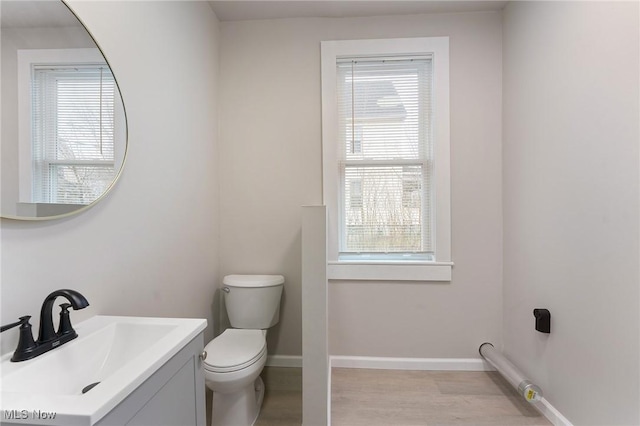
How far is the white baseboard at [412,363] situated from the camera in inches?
87.4

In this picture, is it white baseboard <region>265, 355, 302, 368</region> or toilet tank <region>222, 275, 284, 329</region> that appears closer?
toilet tank <region>222, 275, 284, 329</region>

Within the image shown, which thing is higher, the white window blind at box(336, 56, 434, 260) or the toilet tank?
the white window blind at box(336, 56, 434, 260)

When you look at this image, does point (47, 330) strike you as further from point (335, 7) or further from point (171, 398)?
point (335, 7)

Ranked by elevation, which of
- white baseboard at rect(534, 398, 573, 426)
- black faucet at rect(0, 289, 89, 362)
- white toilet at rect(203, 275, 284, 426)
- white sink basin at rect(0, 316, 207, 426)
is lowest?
white baseboard at rect(534, 398, 573, 426)

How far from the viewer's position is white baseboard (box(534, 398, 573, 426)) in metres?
1.61

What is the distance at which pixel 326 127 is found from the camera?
7.39ft

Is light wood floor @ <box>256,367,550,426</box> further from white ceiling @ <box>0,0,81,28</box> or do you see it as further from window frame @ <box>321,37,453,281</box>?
white ceiling @ <box>0,0,81,28</box>

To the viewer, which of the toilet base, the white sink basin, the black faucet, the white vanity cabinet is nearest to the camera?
the white sink basin

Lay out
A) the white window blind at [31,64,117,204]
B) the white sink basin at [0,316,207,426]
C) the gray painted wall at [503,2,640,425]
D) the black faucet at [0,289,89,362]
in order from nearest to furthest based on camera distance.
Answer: the white sink basin at [0,316,207,426] → the black faucet at [0,289,89,362] → the white window blind at [31,64,117,204] → the gray painted wall at [503,2,640,425]

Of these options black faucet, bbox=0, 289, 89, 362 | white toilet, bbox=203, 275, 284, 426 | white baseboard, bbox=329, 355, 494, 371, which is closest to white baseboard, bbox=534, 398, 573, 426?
white baseboard, bbox=329, 355, 494, 371

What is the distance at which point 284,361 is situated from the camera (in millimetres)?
2275

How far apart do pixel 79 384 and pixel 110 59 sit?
1.17m

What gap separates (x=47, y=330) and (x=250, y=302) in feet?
4.05

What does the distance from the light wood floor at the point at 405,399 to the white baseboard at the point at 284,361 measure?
0.03m
